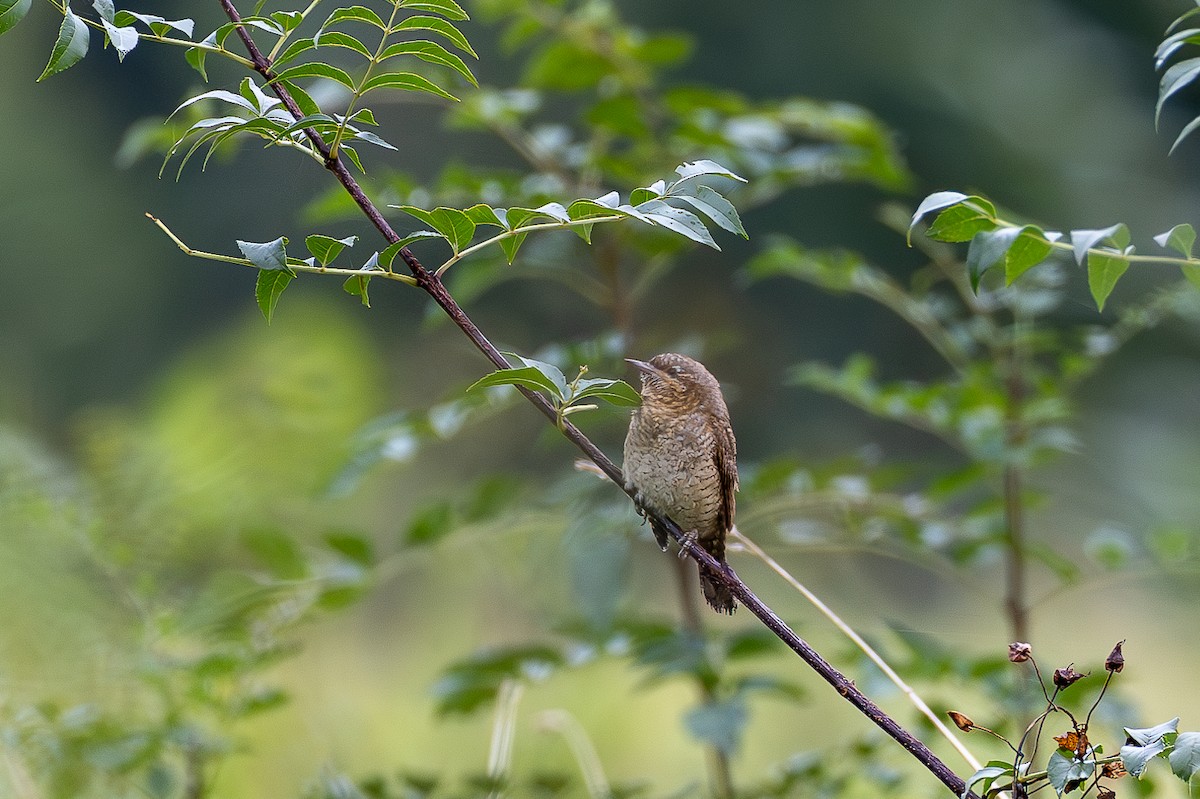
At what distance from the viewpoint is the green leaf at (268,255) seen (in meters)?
0.82

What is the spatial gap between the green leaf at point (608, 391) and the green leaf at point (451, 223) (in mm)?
150

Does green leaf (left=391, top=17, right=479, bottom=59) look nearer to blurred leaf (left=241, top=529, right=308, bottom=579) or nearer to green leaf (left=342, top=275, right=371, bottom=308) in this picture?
green leaf (left=342, top=275, right=371, bottom=308)

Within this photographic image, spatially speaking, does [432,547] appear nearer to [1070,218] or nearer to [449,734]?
[449,734]

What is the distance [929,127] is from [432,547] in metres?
4.21

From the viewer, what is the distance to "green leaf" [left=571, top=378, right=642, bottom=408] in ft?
2.96

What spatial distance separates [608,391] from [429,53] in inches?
12.1

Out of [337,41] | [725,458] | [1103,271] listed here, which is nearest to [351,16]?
[337,41]

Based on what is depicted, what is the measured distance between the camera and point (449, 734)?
3.43 meters

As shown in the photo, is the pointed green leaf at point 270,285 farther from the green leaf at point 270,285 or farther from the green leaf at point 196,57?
the green leaf at point 196,57

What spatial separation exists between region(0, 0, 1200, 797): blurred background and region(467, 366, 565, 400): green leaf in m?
2.08

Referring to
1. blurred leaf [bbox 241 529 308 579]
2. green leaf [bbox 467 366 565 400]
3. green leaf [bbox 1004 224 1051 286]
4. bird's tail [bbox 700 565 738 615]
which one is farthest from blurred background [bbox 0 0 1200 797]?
green leaf [bbox 1004 224 1051 286]

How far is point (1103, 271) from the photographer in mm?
927

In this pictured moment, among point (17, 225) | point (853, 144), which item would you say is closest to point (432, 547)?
point (853, 144)

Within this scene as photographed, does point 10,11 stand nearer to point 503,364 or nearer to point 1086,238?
point 503,364
